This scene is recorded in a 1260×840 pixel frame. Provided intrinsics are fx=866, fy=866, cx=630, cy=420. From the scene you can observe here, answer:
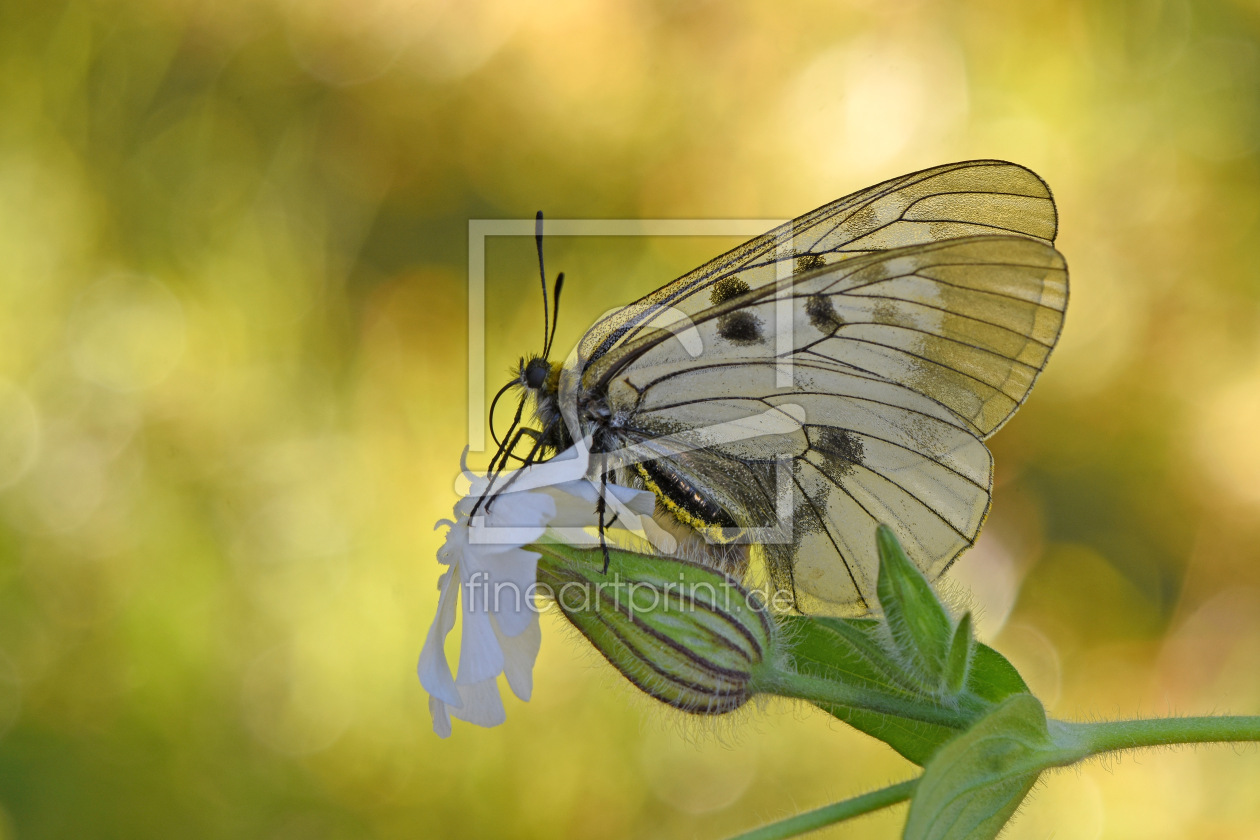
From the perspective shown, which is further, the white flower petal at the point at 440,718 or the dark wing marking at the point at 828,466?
the dark wing marking at the point at 828,466

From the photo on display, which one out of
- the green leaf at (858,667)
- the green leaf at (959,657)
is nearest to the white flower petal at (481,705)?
the green leaf at (858,667)

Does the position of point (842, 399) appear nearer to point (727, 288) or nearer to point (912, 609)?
point (727, 288)

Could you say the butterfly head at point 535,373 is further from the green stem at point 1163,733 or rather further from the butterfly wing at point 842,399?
the green stem at point 1163,733

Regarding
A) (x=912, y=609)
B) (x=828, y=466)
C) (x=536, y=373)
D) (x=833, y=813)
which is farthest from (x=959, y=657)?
(x=536, y=373)

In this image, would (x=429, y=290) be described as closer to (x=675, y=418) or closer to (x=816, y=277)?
(x=675, y=418)

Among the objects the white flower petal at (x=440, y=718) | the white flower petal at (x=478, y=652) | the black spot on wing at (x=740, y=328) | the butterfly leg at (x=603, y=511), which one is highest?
the black spot on wing at (x=740, y=328)

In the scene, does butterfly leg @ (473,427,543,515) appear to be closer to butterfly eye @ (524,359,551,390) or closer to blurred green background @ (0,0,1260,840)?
butterfly eye @ (524,359,551,390)

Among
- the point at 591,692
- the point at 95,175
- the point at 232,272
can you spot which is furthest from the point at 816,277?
the point at 95,175

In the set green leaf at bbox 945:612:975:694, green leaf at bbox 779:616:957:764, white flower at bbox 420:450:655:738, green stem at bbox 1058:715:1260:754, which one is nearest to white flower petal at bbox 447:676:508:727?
white flower at bbox 420:450:655:738
